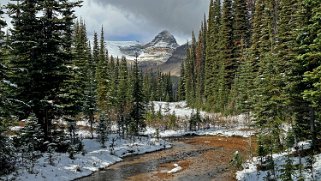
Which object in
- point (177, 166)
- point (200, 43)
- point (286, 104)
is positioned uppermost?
point (200, 43)

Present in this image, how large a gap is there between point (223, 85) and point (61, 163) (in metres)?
52.1

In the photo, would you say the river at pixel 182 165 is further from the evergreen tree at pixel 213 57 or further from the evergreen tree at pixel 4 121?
the evergreen tree at pixel 213 57

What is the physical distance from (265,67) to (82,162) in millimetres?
20134

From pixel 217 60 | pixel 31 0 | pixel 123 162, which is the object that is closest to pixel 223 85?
pixel 217 60

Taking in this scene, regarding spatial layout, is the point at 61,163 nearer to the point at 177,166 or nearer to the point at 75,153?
the point at 75,153

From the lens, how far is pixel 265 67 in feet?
120

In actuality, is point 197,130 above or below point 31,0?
below

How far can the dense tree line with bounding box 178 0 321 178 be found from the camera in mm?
22406

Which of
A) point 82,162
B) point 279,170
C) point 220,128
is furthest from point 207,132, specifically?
point 279,170

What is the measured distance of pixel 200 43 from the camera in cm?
10706

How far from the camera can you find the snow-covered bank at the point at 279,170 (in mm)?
18047

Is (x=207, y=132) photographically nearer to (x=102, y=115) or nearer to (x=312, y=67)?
(x=102, y=115)

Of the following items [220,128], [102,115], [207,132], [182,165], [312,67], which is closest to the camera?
[312,67]

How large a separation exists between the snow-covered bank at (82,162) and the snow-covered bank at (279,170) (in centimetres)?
1132
